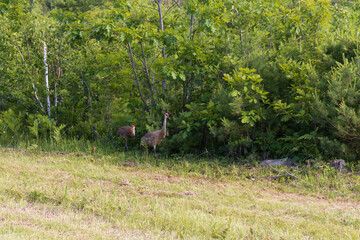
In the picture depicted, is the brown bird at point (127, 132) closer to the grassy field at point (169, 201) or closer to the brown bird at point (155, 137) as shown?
the brown bird at point (155, 137)

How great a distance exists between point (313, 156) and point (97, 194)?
5118 millimetres

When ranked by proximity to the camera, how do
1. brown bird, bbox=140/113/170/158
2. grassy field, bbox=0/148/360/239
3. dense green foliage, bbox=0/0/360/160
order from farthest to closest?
1. brown bird, bbox=140/113/170/158
2. dense green foliage, bbox=0/0/360/160
3. grassy field, bbox=0/148/360/239

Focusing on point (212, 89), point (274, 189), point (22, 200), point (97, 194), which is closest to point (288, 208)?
point (274, 189)

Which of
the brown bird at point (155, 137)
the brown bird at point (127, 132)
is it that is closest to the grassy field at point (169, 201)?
the brown bird at point (155, 137)

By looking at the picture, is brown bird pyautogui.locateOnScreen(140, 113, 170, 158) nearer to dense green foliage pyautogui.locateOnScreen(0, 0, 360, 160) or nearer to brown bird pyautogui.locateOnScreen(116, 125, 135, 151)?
dense green foliage pyautogui.locateOnScreen(0, 0, 360, 160)

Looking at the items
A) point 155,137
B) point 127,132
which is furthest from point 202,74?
point 127,132

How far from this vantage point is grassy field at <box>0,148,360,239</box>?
197 inches

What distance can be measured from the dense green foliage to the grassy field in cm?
109

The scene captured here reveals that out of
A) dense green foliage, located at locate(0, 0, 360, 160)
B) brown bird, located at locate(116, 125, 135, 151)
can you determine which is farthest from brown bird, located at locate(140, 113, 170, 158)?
brown bird, located at locate(116, 125, 135, 151)

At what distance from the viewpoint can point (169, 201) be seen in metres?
6.42

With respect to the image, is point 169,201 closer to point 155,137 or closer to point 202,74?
point 155,137

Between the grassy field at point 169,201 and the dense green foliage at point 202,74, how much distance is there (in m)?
1.09

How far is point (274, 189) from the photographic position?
7.71m

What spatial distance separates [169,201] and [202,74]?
496 centimetres
